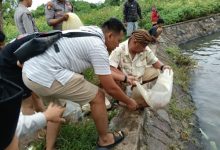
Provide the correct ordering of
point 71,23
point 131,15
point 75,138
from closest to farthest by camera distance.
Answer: point 75,138
point 71,23
point 131,15

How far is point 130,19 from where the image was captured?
1277 centimetres

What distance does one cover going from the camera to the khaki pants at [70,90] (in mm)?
3947

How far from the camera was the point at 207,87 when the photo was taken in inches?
355

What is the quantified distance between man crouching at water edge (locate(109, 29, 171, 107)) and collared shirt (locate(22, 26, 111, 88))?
3.59ft

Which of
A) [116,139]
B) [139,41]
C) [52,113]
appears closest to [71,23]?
[139,41]

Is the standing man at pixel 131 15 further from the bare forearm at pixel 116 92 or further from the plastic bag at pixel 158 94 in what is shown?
the bare forearm at pixel 116 92

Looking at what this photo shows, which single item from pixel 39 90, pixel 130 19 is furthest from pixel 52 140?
pixel 130 19

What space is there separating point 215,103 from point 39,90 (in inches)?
195

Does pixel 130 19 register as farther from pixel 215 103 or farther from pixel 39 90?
pixel 39 90

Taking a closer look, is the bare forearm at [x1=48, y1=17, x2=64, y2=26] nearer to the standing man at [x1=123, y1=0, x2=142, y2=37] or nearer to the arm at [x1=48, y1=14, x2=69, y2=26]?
the arm at [x1=48, y1=14, x2=69, y2=26]

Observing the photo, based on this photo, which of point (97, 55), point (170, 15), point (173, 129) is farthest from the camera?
point (170, 15)

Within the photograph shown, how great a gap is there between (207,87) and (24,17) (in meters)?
5.14

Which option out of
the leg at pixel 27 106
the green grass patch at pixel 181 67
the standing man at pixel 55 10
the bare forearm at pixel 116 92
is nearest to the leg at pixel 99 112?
the bare forearm at pixel 116 92

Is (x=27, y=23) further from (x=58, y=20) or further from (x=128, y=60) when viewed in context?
(x=128, y=60)
